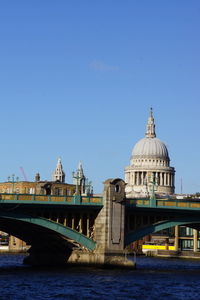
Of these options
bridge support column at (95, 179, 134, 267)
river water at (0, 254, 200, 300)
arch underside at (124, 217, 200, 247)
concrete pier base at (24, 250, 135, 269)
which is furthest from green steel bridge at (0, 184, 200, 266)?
river water at (0, 254, 200, 300)

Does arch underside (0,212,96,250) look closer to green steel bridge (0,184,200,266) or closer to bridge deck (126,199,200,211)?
green steel bridge (0,184,200,266)

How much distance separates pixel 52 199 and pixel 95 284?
18.3 meters

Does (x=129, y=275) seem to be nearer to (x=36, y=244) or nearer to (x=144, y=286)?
(x=144, y=286)

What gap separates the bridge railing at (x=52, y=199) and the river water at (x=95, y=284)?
347 inches

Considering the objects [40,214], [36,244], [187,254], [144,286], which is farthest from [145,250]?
[144,286]

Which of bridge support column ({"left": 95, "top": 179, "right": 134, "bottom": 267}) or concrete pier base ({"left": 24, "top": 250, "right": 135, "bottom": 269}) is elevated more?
bridge support column ({"left": 95, "top": 179, "right": 134, "bottom": 267})

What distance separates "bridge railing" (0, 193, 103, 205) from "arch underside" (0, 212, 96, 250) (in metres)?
2.04

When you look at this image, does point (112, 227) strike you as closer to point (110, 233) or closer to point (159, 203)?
point (110, 233)

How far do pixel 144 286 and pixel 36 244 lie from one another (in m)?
34.2

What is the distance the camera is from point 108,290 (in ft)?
245

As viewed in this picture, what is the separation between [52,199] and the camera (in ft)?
310

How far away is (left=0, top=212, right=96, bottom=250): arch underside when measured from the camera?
93.0 m

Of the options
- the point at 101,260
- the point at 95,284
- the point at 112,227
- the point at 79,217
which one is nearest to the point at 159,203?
the point at 112,227

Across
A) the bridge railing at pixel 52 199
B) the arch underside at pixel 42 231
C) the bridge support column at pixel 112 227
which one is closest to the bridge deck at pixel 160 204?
the bridge support column at pixel 112 227
